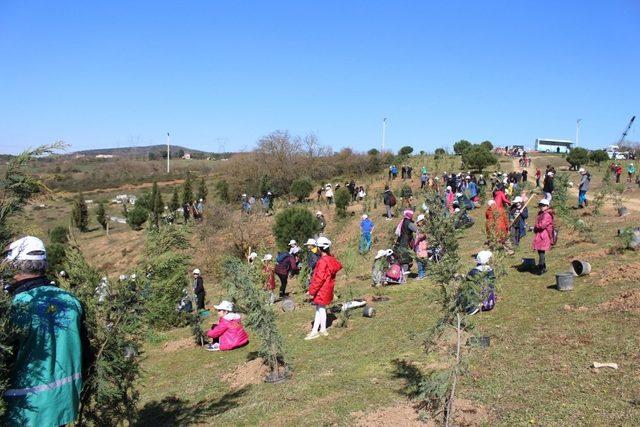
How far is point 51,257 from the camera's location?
24.6m

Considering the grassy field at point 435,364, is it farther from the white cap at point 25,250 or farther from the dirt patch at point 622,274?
the white cap at point 25,250

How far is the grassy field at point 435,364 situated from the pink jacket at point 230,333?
0.60 feet

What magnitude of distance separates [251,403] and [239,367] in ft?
5.14

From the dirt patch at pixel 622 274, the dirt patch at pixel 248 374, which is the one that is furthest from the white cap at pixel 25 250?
the dirt patch at pixel 622 274

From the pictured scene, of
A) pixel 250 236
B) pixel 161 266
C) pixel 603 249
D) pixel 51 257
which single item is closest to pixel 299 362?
pixel 161 266

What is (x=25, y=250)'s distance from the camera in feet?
10.3

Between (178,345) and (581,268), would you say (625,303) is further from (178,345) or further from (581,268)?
(178,345)

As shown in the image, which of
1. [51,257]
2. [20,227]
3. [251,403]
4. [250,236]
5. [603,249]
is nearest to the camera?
[20,227]

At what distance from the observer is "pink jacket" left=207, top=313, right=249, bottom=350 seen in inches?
367

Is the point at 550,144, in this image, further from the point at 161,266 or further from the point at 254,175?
the point at 161,266

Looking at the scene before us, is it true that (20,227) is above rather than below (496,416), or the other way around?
above

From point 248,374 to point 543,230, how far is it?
6.04 m

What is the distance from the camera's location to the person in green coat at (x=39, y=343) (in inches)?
120

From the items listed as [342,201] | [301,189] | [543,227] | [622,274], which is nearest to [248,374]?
[543,227]
